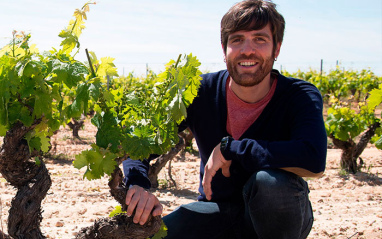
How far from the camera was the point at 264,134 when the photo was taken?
2613 millimetres

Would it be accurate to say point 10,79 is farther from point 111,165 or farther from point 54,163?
point 54,163

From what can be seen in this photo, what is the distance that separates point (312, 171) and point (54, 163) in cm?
556

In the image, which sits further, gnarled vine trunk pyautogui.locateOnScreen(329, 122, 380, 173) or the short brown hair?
gnarled vine trunk pyautogui.locateOnScreen(329, 122, 380, 173)

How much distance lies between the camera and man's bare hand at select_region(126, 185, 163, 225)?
7.23 ft

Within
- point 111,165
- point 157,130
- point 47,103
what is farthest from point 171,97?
point 47,103

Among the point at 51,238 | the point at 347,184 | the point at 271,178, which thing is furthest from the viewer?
the point at 347,184

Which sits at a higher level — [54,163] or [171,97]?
[171,97]

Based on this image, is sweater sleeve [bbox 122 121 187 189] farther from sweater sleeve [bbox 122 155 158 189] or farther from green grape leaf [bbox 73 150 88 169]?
green grape leaf [bbox 73 150 88 169]

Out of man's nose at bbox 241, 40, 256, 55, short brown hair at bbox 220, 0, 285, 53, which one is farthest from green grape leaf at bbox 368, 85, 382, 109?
man's nose at bbox 241, 40, 256, 55

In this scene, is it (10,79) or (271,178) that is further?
(271,178)

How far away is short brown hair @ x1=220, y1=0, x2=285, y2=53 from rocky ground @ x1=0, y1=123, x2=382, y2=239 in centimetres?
191

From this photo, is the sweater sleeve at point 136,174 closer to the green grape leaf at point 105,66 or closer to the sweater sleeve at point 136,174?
the sweater sleeve at point 136,174

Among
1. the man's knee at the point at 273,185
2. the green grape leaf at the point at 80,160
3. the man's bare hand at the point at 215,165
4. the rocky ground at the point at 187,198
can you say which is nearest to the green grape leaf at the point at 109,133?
the green grape leaf at the point at 80,160

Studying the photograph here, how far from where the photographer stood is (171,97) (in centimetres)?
211
